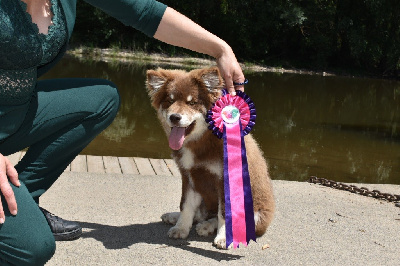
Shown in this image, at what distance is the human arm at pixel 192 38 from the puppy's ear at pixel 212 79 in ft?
0.13

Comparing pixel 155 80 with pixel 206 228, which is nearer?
pixel 155 80

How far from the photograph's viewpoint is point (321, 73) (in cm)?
2692

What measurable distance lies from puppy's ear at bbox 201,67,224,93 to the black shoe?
1.11m

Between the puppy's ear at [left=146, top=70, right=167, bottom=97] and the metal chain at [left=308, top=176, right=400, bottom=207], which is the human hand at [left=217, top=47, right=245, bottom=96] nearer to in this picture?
the puppy's ear at [left=146, top=70, right=167, bottom=97]

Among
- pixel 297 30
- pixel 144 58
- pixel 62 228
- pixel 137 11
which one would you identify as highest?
pixel 137 11

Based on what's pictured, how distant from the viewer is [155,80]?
3188 mm

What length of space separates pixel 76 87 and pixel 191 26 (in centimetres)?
68

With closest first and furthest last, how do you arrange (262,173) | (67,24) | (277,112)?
(67,24) → (262,173) → (277,112)

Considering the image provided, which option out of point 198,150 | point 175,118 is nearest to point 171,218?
point 198,150

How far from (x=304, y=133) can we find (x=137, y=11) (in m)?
7.35

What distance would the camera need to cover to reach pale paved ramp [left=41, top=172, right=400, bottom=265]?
3012 mm

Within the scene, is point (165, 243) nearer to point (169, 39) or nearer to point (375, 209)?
point (169, 39)

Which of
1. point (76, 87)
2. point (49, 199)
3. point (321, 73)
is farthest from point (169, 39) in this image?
point (321, 73)

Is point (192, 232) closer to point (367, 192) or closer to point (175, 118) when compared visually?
point (175, 118)
